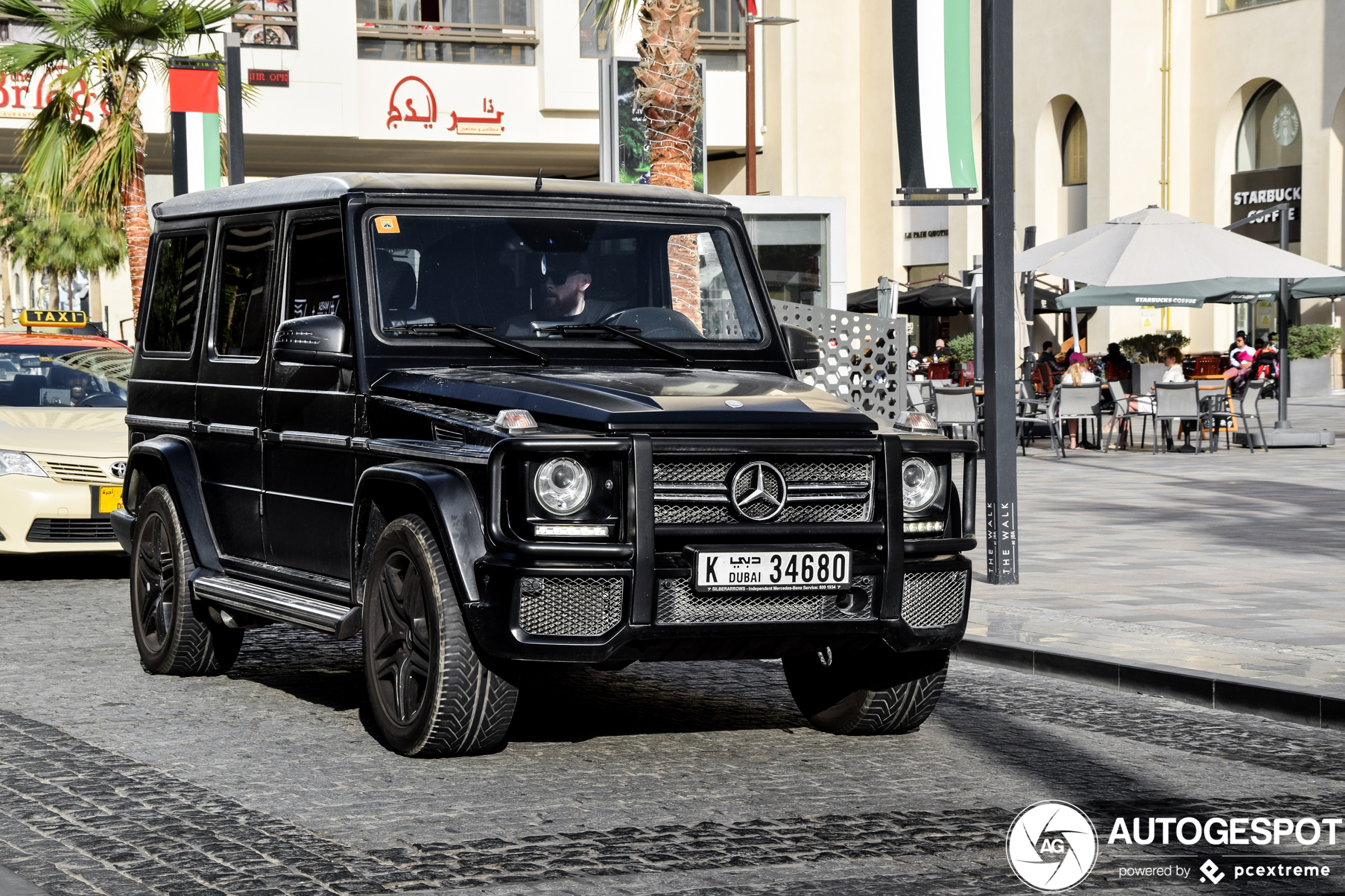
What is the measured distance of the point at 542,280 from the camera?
7031 millimetres

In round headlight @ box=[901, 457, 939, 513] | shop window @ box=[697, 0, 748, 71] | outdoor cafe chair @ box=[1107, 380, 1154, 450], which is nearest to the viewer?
round headlight @ box=[901, 457, 939, 513]

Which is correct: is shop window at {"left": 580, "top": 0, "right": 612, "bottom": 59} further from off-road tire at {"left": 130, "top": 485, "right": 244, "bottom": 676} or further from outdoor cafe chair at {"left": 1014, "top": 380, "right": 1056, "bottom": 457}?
off-road tire at {"left": 130, "top": 485, "right": 244, "bottom": 676}

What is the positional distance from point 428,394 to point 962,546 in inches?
75.4

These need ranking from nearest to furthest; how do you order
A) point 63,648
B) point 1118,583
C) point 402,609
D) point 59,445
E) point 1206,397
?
point 402,609
point 63,648
point 1118,583
point 59,445
point 1206,397

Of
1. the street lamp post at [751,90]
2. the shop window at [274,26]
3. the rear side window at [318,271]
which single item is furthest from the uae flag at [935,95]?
the shop window at [274,26]

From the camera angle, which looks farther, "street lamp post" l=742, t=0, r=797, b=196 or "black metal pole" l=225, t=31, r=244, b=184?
"street lamp post" l=742, t=0, r=797, b=196

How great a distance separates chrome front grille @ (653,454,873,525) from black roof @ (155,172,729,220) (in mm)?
1608

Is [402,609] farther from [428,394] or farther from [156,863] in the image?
[156,863]

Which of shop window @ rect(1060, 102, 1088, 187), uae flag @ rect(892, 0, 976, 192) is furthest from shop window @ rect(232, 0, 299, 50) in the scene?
uae flag @ rect(892, 0, 976, 192)

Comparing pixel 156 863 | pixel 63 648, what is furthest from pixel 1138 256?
pixel 156 863

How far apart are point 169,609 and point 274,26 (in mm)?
36592

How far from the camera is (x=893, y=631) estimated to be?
604cm

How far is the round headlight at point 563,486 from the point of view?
18.7 feet

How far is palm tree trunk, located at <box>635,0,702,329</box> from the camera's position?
57.7 feet
